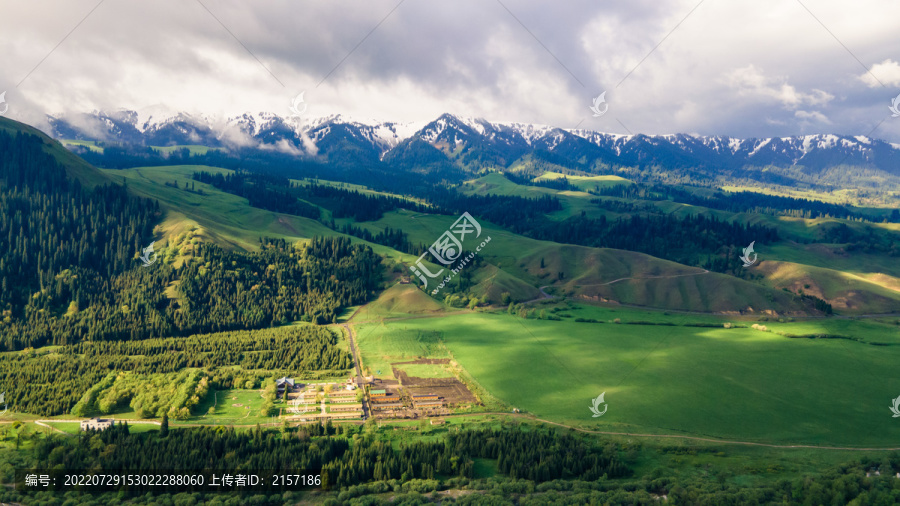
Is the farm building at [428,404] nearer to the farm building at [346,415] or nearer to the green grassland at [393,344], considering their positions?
the farm building at [346,415]

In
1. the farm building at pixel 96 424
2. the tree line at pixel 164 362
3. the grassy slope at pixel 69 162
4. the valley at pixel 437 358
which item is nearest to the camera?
the valley at pixel 437 358

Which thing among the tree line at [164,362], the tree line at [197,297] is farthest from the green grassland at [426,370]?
the tree line at [197,297]

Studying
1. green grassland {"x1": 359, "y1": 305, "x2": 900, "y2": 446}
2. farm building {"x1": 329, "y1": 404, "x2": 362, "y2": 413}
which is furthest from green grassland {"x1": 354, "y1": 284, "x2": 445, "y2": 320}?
farm building {"x1": 329, "y1": 404, "x2": 362, "y2": 413}

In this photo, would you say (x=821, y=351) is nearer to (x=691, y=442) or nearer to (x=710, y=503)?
(x=691, y=442)

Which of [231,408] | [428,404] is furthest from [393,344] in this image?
[231,408]

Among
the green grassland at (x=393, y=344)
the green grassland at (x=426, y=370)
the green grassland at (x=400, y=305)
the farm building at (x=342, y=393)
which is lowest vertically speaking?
the farm building at (x=342, y=393)

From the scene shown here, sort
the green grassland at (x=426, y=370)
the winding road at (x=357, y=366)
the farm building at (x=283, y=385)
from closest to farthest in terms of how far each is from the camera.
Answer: the winding road at (x=357, y=366) → the farm building at (x=283, y=385) → the green grassland at (x=426, y=370)

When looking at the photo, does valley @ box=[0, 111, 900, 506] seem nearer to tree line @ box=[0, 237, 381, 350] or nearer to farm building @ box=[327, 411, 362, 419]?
tree line @ box=[0, 237, 381, 350]
